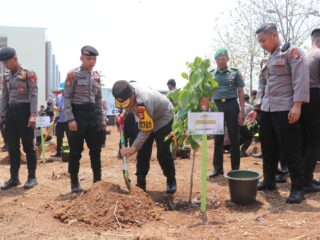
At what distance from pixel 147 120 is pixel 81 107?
1267 mm

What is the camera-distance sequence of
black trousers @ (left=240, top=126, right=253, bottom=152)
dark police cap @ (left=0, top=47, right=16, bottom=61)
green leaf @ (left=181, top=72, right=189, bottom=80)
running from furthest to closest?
black trousers @ (left=240, top=126, right=253, bottom=152), dark police cap @ (left=0, top=47, right=16, bottom=61), green leaf @ (left=181, top=72, right=189, bottom=80)

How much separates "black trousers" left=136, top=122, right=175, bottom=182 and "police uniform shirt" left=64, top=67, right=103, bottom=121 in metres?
0.94

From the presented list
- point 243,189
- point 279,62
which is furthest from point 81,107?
point 279,62

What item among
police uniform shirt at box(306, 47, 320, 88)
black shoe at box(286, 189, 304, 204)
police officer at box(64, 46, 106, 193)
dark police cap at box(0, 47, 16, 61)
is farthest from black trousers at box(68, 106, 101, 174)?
police uniform shirt at box(306, 47, 320, 88)

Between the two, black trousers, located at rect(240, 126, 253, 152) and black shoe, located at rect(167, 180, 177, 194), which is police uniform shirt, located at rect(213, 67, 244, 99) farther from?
black trousers, located at rect(240, 126, 253, 152)

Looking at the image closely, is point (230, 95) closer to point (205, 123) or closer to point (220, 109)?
point (220, 109)

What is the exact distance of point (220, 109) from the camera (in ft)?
18.3

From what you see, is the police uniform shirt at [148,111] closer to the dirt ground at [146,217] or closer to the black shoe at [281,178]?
the dirt ground at [146,217]

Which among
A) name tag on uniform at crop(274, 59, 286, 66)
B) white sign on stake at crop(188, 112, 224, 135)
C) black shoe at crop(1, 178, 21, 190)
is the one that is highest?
name tag on uniform at crop(274, 59, 286, 66)

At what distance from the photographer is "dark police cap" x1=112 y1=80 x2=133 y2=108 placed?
12.7 ft

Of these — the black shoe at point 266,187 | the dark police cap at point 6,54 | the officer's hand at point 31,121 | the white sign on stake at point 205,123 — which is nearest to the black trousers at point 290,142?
the black shoe at point 266,187

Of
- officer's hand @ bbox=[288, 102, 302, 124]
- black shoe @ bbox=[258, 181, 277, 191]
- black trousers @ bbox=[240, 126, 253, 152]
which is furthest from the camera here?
black trousers @ bbox=[240, 126, 253, 152]

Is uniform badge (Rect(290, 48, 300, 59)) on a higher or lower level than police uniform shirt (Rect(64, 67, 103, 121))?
higher

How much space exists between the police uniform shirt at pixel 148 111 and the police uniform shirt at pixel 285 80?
1.14 metres
